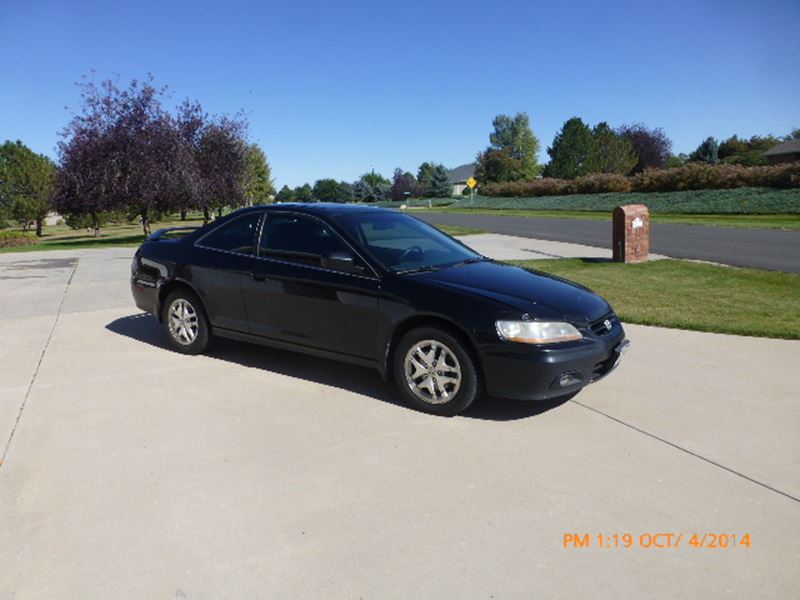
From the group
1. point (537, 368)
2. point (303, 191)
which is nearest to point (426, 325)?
point (537, 368)

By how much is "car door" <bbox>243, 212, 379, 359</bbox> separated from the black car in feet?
0.03

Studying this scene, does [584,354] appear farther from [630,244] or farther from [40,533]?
[630,244]

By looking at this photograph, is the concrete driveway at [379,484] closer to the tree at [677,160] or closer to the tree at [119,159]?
the tree at [119,159]

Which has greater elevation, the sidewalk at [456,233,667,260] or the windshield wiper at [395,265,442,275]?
the windshield wiper at [395,265,442,275]

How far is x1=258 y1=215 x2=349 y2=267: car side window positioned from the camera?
16.1 ft

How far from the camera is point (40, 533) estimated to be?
285 cm

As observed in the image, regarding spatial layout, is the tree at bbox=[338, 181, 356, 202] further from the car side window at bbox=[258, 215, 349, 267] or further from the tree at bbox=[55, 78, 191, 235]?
the car side window at bbox=[258, 215, 349, 267]

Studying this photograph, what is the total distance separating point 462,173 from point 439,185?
46.4 meters

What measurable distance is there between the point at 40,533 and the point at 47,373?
2907 millimetres

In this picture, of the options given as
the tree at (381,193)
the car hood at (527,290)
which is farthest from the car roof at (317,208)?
the tree at (381,193)

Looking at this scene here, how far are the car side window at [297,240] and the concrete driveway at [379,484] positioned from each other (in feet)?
3.39

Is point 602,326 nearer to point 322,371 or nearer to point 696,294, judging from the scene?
point 322,371

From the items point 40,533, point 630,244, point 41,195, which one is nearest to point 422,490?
point 40,533
